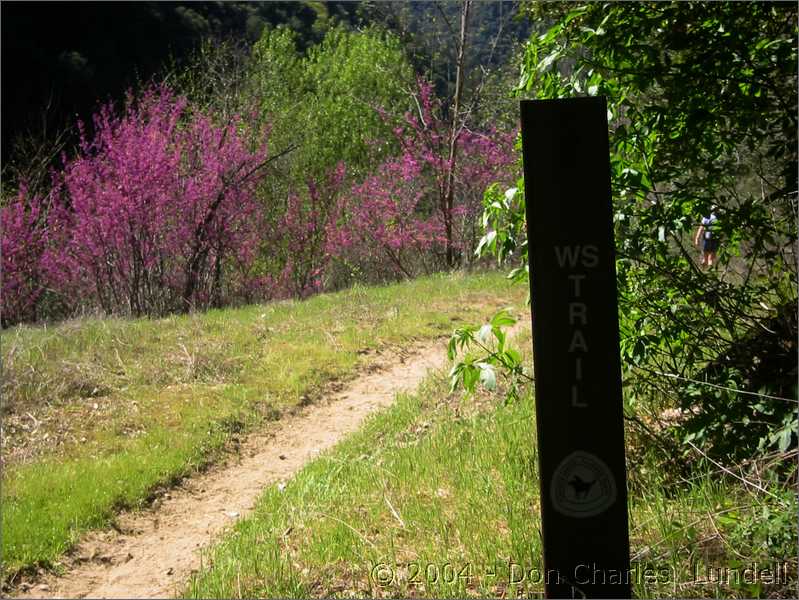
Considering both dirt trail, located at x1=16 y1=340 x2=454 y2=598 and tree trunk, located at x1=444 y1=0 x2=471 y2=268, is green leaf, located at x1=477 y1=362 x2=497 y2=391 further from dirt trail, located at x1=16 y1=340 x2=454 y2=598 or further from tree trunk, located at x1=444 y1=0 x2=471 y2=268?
tree trunk, located at x1=444 y1=0 x2=471 y2=268

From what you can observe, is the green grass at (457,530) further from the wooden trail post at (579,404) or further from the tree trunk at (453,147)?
the tree trunk at (453,147)

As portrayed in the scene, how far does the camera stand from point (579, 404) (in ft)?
6.55

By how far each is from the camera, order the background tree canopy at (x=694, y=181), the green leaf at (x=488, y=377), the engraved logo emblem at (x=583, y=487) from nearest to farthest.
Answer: the engraved logo emblem at (x=583, y=487), the green leaf at (x=488, y=377), the background tree canopy at (x=694, y=181)

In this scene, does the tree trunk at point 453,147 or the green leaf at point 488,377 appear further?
the tree trunk at point 453,147

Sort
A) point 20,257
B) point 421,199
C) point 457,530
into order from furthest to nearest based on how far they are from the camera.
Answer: point 421,199 < point 20,257 < point 457,530

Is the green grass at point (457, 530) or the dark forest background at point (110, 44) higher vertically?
the dark forest background at point (110, 44)

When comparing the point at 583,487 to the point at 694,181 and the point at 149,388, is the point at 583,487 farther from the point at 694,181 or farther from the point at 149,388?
the point at 149,388

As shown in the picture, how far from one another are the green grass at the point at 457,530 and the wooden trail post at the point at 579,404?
143 cm

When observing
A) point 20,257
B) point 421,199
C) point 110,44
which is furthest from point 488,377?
point 110,44

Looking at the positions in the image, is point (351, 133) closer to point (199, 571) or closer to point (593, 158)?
point (199, 571)

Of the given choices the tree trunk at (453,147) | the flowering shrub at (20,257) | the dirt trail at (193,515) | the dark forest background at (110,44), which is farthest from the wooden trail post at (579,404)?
the dark forest background at (110,44)

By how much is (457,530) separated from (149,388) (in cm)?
466

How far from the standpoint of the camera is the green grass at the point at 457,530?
343 cm

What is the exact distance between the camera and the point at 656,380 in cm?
475
